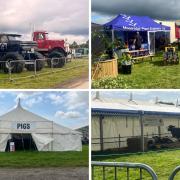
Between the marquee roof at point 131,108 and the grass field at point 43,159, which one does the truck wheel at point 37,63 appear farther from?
the grass field at point 43,159

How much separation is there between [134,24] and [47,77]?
119cm

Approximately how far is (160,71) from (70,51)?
1.03m

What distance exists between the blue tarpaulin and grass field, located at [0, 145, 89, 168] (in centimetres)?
135

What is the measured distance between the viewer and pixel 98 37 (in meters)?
4.52

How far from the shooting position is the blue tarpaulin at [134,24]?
15.1ft

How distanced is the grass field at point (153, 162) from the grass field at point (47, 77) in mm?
917

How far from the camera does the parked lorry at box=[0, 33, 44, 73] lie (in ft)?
15.7

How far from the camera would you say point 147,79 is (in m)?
4.56

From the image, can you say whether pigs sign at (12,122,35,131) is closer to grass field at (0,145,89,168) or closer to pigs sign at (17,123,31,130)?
pigs sign at (17,123,31,130)

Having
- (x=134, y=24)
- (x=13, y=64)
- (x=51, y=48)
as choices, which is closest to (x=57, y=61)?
(x=51, y=48)

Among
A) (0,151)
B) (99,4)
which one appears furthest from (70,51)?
(0,151)

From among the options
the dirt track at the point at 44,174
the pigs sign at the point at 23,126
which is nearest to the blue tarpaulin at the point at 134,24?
the pigs sign at the point at 23,126

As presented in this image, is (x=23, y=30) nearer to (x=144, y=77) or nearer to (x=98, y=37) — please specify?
(x=98, y=37)

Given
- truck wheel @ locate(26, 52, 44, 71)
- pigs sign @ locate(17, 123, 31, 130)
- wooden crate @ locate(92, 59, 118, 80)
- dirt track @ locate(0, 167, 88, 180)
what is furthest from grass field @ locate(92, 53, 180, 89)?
dirt track @ locate(0, 167, 88, 180)
